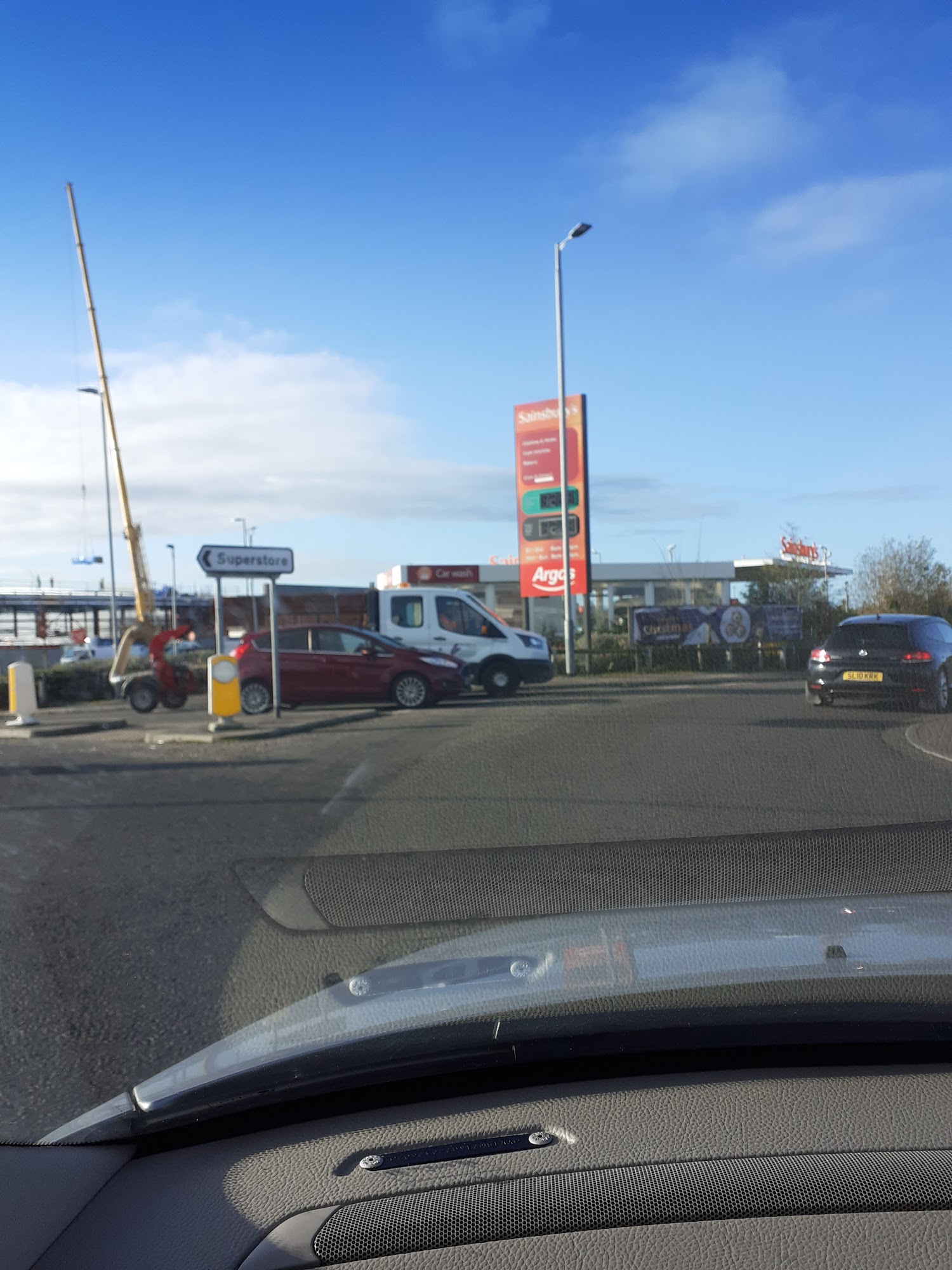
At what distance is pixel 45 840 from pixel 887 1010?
269 inches

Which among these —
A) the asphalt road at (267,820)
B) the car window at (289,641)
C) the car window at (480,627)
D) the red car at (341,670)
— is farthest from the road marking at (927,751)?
the car window at (480,627)

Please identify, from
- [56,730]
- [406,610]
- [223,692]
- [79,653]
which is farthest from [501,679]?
[79,653]

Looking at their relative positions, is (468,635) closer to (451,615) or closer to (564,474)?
(451,615)

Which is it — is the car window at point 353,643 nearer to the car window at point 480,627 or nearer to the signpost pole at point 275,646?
the signpost pole at point 275,646

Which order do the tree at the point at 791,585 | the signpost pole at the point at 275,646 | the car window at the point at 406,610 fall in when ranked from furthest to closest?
the tree at the point at 791,585, the car window at the point at 406,610, the signpost pole at the point at 275,646

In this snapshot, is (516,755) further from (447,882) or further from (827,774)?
(447,882)

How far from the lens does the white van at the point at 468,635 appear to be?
2250cm

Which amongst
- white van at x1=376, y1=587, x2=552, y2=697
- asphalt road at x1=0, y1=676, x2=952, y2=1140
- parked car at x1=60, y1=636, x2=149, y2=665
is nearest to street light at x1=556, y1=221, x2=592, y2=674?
white van at x1=376, y1=587, x2=552, y2=697

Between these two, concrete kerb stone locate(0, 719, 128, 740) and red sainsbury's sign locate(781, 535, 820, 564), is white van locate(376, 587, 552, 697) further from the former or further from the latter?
red sainsbury's sign locate(781, 535, 820, 564)

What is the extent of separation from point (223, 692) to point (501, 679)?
8.14m

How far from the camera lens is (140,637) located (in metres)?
24.2

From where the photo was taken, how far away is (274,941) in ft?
16.7

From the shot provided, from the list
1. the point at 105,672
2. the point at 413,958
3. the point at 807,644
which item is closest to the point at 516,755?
the point at 413,958

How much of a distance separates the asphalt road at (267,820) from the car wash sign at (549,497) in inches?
704
